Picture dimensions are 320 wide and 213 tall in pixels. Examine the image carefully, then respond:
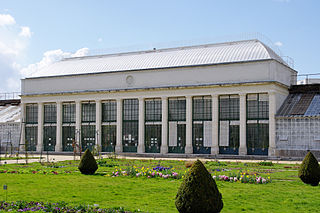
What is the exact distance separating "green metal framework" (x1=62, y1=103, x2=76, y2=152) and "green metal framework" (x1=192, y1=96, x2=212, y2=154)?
19280 millimetres

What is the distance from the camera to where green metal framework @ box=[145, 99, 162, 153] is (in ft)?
200

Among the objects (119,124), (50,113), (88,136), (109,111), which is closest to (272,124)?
(119,124)

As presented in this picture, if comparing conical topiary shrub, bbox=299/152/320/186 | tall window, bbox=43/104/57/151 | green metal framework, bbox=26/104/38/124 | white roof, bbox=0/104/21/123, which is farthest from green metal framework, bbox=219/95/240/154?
white roof, bbox=0/104/21/123

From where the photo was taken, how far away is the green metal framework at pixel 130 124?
62562 mm

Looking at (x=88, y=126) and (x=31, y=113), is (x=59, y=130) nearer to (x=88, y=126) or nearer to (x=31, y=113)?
(x=88, y=126)

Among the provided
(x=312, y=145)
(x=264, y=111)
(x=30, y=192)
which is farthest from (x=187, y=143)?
(x=30, y=192)

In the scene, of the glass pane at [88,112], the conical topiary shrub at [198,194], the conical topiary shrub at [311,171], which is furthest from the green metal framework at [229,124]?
the conical topiary shrub at [198,194]

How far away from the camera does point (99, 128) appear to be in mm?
64625

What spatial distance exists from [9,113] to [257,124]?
43152mm

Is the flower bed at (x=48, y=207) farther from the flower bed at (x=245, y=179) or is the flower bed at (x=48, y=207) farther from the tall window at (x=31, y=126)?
the tall window at (x=31, y=126)

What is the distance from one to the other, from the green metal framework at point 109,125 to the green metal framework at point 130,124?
1586mm

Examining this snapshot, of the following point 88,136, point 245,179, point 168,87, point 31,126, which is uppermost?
point 168,87

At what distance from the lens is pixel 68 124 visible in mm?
67312

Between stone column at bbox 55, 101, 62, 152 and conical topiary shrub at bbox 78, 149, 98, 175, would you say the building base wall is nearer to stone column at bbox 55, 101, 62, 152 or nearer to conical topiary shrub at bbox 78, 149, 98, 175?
conical topiary shrub at bbox 78, 149, 98, 175
